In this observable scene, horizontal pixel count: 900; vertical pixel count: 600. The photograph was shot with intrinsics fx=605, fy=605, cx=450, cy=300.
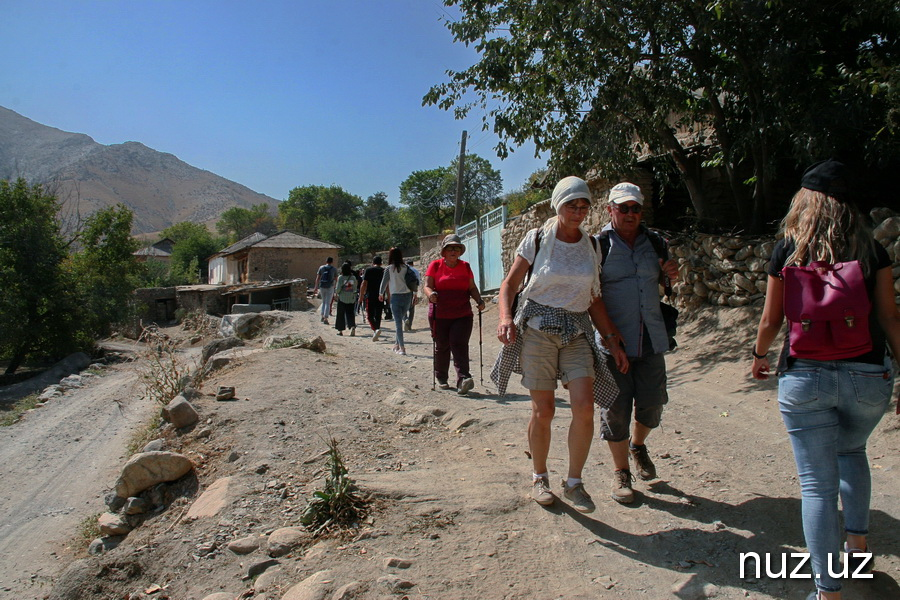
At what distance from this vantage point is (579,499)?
3.13 meters

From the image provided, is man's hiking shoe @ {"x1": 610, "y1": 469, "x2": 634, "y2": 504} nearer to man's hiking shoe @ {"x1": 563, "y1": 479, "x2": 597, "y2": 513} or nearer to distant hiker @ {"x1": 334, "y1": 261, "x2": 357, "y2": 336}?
man's hiking shoe @ {"x1": 563, "y1": 479, "x2": 597, "y2": 513}

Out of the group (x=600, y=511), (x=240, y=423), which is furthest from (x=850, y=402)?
(x=240, y=423)

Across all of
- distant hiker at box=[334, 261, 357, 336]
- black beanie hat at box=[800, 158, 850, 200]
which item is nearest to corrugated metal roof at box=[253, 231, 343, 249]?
distant hiker at box=[334, 261, 357, 336]

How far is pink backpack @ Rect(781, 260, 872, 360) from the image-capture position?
7.09 ft

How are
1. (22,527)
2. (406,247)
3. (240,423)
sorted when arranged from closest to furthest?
1. (240,423)
2. (22,527)
3. (406,247)

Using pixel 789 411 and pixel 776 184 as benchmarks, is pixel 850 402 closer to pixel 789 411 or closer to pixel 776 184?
pixel 789 411

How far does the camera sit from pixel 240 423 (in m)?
5.48

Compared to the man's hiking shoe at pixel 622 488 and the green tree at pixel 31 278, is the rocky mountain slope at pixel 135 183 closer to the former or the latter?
the green tree at pixel 31 278

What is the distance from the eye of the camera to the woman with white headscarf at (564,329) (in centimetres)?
312

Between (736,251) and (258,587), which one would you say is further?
(736,251)

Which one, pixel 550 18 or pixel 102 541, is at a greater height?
pixel 550 18

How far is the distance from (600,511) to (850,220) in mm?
1896

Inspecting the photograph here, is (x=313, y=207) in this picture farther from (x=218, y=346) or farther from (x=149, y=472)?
(x=149, y=472)

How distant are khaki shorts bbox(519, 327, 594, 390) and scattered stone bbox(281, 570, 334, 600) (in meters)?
1.34
